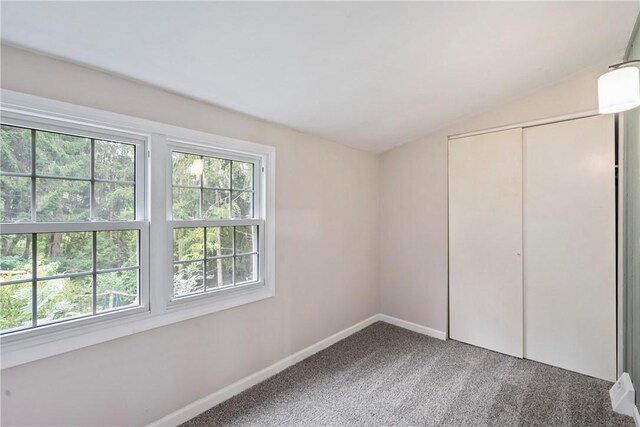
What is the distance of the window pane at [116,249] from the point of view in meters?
1.65

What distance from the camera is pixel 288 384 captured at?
2.32 m

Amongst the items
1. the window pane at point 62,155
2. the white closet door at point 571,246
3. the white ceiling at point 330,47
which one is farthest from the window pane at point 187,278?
the white closet door at point 571,246

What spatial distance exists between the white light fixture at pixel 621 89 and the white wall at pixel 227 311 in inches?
79.6

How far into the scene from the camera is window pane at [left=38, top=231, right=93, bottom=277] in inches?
58.1

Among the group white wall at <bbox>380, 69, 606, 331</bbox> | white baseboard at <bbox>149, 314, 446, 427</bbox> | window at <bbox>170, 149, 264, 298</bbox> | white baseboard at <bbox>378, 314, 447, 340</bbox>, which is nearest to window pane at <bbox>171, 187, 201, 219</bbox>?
window at <bbox>170, 149, 264, 298</bbox>

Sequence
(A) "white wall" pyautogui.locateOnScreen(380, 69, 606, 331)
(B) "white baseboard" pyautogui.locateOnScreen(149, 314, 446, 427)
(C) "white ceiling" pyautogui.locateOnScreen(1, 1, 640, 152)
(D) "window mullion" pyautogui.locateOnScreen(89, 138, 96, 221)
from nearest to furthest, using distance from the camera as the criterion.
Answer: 1. (C) "white ceiling" pyautogui.locateOnScreen(1, 1, 640, 152)
2. (D) "window mullion" pyautogui.locateOnScreen(89, 138, 96, 221)
3. (B) "white baseboard" pyautogui.locateOnScreen(149, 314, 446, 427)
4. (A) "white wall" pyautogui.locateOnScreen(380, 69, 606, 331)

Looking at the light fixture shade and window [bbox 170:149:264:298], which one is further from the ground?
the light fixture shade

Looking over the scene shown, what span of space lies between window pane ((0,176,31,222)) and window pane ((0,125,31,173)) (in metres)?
0.05

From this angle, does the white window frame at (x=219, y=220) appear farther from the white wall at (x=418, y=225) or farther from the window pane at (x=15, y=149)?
the white wall at (x=418, y=225)

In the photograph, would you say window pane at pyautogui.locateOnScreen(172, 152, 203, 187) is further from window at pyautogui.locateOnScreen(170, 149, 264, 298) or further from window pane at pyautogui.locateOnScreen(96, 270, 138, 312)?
window pane at pyautogui.locateOnScreen(96, 270, 138, 312)

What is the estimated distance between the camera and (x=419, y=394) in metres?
2.21

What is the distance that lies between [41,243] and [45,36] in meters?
0.95

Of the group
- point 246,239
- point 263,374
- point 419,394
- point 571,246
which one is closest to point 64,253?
point 246,239

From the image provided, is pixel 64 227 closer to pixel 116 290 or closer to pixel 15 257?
pixel 15 257
